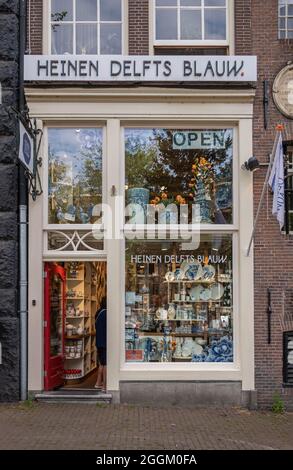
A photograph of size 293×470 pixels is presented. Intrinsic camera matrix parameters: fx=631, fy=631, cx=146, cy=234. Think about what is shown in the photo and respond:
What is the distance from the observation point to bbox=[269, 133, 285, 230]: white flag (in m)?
11.1

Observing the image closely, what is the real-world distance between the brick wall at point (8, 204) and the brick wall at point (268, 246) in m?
4.42

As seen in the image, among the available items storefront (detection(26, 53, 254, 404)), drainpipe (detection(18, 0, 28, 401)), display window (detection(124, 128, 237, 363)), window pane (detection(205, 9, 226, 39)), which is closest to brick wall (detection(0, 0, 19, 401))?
drainpipe (detection(18, 0, 28, 401))

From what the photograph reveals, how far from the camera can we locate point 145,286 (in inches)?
Result: 471

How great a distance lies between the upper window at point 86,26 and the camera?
12164mm

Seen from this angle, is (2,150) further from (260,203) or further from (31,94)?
(260,203)

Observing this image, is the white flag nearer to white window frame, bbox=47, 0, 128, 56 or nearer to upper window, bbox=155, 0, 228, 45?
upper window, bbox=155, 0, 228, 45

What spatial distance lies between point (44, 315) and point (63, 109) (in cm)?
385

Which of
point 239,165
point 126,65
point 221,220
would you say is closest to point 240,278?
point 221,220

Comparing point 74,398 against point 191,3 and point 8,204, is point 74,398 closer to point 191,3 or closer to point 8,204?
point 8,204

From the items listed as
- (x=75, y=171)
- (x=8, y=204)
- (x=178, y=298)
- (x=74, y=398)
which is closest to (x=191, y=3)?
(x=75, y=171)

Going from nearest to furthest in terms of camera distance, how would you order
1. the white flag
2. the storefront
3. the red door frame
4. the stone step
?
1. the white flag
2. the stone step
3. the storefront
4. the red door frame

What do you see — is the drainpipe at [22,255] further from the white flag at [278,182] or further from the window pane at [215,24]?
the white flag at [278,182]

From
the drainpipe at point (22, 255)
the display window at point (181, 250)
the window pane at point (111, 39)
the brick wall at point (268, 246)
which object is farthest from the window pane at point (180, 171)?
the drainpipe at point (22, 255)

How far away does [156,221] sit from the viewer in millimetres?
12023
